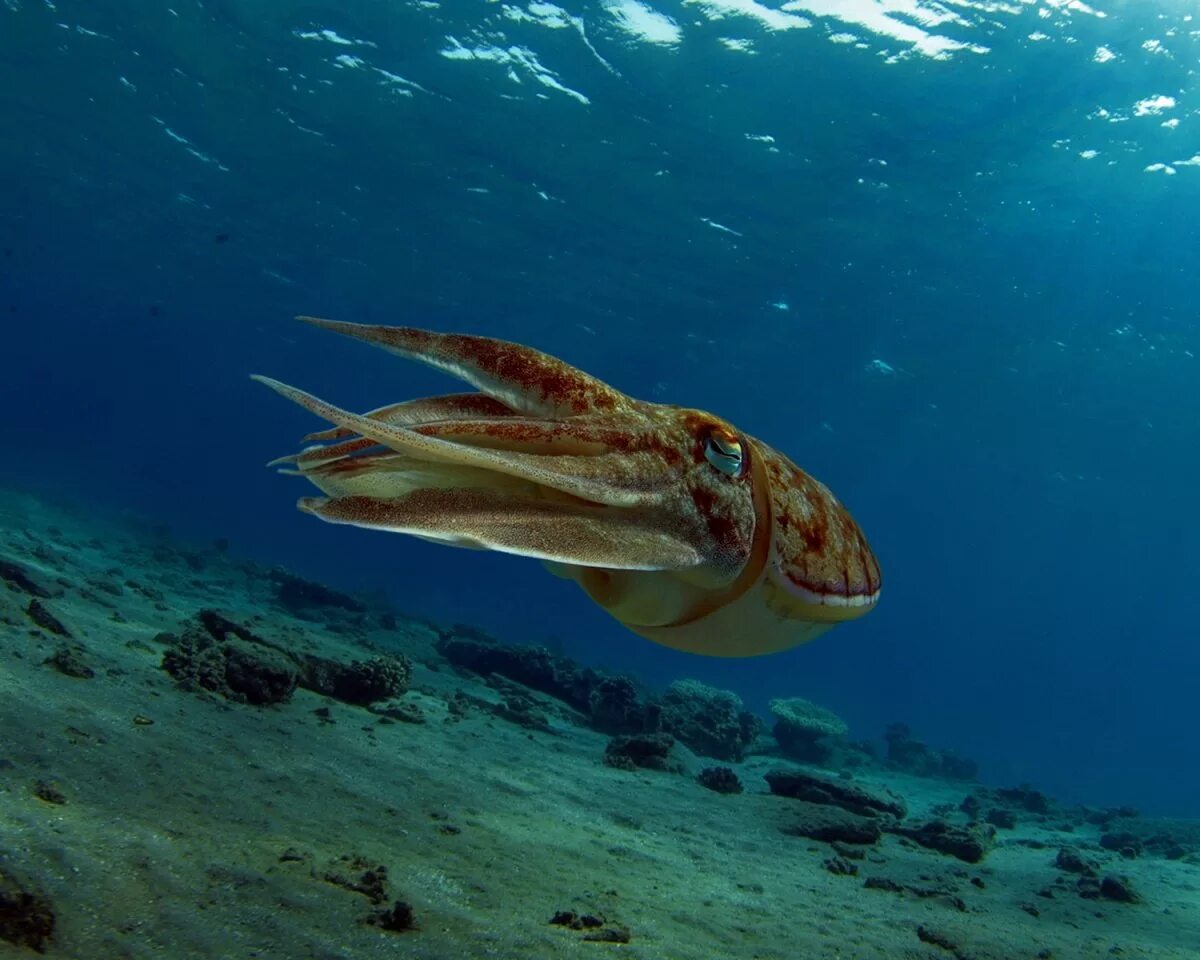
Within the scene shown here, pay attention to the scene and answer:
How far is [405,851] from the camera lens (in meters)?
4.18

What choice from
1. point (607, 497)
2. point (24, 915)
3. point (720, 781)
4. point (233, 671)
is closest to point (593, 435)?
point (607, 497)

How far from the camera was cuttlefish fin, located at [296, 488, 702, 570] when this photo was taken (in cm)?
125

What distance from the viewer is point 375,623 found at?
58.8ft

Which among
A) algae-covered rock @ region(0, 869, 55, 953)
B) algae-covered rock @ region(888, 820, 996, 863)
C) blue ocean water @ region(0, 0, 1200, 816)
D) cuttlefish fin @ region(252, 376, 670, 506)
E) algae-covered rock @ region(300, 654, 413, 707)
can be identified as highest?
blue ocean water @ region(0, 0, 1200, 816)

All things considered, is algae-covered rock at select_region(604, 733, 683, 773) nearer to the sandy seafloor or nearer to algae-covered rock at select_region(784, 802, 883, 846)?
the sandy seafloor

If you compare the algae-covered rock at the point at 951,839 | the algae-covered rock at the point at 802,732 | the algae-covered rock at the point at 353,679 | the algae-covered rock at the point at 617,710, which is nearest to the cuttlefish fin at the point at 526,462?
the algae-covered rock at the point at 353,679

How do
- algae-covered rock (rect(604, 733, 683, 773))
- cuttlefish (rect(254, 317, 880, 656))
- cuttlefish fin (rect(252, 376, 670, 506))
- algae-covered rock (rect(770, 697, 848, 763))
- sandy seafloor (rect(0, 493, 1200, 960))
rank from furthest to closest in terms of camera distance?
1. algae-covered rock (rect(770, 697, 848, 763))
2. algae-covered rock (rect(604, 733, 683, 773))
3. sandy seafloor (rect(0, 493, 1200, 960))
4. cuttlefish (rect(254, 317, 880, 656))
5. cuttlefish fin (rect(252, 376, 670, 506))

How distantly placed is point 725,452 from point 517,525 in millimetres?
620

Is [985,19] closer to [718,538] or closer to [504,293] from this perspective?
[718,538]

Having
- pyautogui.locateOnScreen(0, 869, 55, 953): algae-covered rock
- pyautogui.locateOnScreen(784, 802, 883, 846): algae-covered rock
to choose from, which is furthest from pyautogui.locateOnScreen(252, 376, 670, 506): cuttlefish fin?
pyautogui.locateOnScreen(784, 802, 883, 846): algae-covered rock

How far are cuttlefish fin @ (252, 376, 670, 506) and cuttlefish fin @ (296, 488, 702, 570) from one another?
5 centimetres

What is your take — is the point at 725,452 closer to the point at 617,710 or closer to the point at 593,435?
the point at 593,435

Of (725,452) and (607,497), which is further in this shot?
(725,452)

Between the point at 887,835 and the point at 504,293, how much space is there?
2873 centimetres
